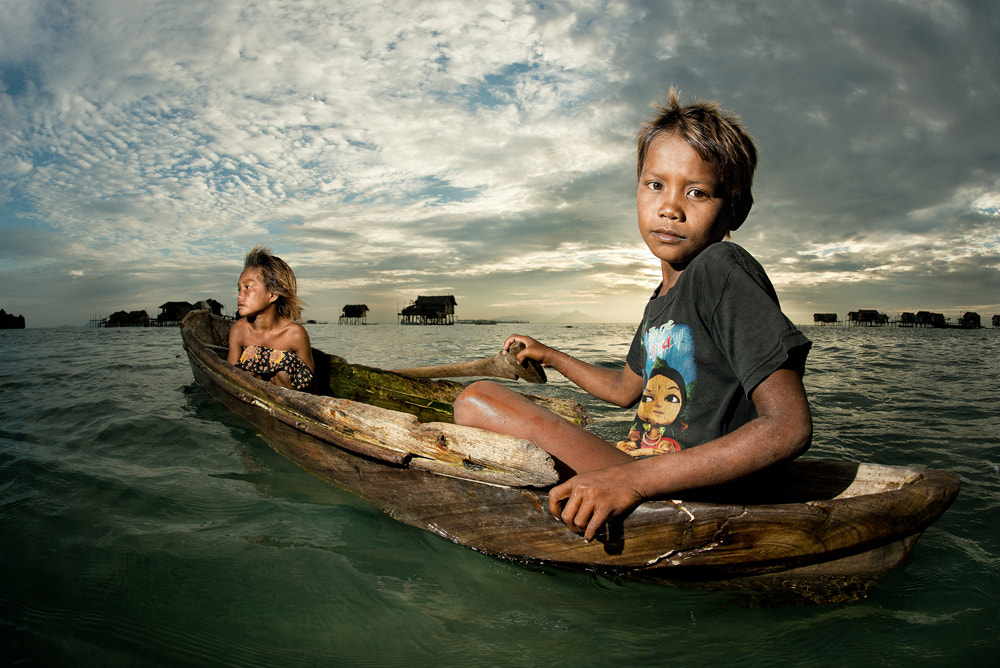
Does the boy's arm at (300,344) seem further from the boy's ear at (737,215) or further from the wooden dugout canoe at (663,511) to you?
the boy's ear at (737,215)

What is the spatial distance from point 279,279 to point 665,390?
13.5 ft

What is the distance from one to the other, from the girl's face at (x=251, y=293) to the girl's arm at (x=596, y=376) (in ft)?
10.2

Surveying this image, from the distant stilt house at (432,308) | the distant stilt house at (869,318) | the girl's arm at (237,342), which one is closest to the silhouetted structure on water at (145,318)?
the distant stilt house at (432,308)

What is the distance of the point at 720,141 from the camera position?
1626mm

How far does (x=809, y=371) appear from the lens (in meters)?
8.40

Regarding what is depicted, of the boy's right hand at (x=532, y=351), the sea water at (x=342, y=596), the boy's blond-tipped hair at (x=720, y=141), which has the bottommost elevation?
the sea water at (x=342, y=596)

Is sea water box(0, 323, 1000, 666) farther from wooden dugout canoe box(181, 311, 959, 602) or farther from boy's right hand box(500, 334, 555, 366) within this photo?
boy's right hand box(500, 334, 555, 366)

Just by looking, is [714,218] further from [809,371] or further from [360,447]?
[809,371]

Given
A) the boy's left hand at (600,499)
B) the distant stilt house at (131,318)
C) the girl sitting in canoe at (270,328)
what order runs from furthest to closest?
the distant stilt house at (131,318)
the girl sitting in canoe at (270,328)
the boy's left hand at (600,499)

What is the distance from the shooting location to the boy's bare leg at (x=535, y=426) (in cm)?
169

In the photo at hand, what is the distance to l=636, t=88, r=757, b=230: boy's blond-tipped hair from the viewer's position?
1.63 metres

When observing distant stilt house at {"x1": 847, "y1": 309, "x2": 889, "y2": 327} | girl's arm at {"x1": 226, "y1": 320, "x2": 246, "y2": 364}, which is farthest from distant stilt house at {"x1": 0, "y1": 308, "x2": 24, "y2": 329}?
distant stilt house at {"x1": 847, "y1": 309, "x2": 889, "y2": 327}

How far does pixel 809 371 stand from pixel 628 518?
338 inches

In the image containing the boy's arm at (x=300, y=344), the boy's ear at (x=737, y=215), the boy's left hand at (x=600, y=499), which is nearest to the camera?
the boy's left hand at (x=600, y=499)
